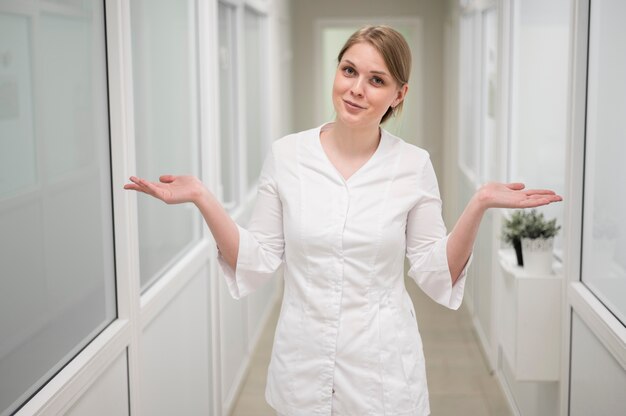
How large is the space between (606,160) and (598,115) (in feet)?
0.55

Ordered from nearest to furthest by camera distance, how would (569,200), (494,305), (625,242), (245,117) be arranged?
(625,242) → (569,200) → (494,305) → (245,117)

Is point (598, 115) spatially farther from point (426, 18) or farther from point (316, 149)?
point (426, 18)

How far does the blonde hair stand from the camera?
1.74 m

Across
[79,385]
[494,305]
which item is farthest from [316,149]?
[494,305]

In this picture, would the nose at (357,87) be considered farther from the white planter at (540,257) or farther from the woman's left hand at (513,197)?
the white planter at (540,257)

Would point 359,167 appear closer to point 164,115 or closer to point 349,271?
point 349,271

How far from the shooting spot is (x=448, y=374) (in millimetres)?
4273

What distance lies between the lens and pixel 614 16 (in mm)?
2301

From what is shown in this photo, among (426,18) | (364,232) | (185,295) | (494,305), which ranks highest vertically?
(426,18)

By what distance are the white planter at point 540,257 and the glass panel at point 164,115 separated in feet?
4.48

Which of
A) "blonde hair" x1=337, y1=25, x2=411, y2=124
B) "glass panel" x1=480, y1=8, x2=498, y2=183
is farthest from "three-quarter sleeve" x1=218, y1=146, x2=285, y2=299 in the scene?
"glass panel" x1=480, y1=8, x2=498, y2=183

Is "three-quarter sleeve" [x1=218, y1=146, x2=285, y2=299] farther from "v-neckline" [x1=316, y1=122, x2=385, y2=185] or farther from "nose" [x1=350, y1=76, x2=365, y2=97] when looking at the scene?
"nose" [x1=350, y1=76, x2=365, y2=97]

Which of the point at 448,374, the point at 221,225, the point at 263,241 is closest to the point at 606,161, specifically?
the point at 263,241

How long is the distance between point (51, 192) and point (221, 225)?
38cm
